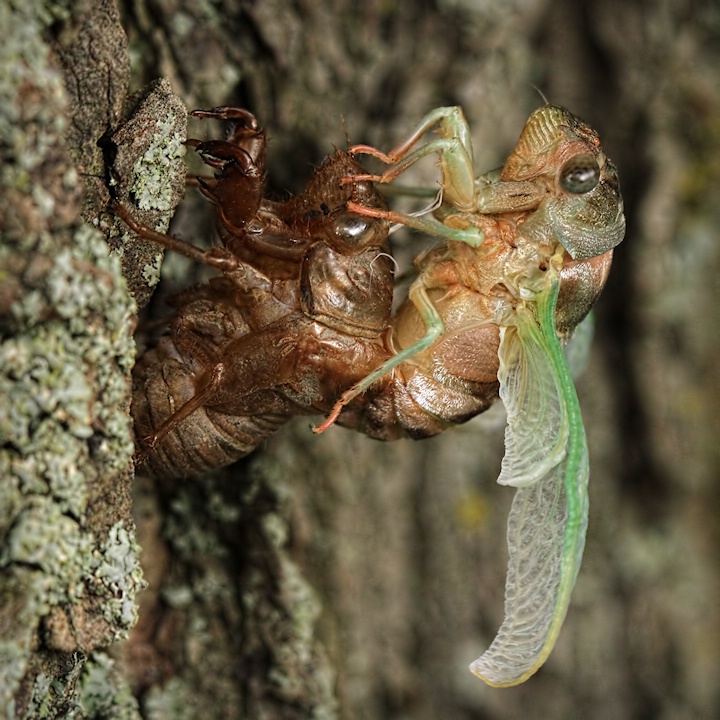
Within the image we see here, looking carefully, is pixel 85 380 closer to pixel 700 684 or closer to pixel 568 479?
pixel 568 479

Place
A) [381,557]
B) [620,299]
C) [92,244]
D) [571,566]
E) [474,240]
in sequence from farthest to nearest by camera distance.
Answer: [620,299], [381,557], [474,240], [571,566], [92,244]

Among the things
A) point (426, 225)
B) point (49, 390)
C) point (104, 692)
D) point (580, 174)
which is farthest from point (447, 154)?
point (104, 692)

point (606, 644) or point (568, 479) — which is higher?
point (568, 479)

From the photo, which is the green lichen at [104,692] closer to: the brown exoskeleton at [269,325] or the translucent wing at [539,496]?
the brown exoskeleton at [269,325]

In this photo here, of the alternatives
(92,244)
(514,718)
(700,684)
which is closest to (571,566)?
(92,244)

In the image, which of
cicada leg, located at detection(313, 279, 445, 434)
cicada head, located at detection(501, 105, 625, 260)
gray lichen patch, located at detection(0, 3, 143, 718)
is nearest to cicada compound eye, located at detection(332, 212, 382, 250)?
cicada leg, located at detection(313, 279, 445, 434)

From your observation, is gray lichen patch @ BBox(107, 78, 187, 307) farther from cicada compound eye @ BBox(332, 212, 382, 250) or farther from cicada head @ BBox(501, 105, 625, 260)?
cicada head @ BBox(501, 105, 625, 260)
